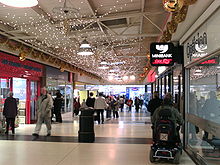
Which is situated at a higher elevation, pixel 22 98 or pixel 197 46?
pixel 197 46

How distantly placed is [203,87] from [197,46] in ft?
2.87

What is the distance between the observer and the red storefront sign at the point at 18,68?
10.2 m

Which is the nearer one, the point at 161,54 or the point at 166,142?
the point at 166,142

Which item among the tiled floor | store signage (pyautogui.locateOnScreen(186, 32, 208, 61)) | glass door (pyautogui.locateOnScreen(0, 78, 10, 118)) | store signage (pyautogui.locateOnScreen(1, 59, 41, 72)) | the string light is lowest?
the tiled floor

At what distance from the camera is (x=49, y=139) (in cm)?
769

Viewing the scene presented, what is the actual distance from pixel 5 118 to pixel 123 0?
599 centimetres

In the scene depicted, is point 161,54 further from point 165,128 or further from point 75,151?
point 75,151

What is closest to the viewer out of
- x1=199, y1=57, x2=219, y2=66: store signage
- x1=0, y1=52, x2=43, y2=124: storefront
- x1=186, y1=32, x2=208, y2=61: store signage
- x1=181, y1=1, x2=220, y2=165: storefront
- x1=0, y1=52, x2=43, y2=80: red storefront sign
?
x1=181, y1=1, x2=220, y2=165: storefront

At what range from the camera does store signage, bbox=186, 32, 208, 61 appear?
183 inches

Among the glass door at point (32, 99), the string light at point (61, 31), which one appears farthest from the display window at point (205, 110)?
the glass door at point (32, 99)

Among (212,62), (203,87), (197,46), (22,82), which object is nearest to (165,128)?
(203,87)

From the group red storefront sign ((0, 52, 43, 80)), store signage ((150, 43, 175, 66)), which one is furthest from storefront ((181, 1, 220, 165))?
red storefront sign ((0, 52, 43, 80))

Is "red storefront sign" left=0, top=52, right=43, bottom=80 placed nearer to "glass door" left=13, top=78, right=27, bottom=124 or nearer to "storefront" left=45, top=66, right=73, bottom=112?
"glass door" left=13, top=78, right=27, bottom=124

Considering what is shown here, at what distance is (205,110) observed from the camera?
5.18 meters
